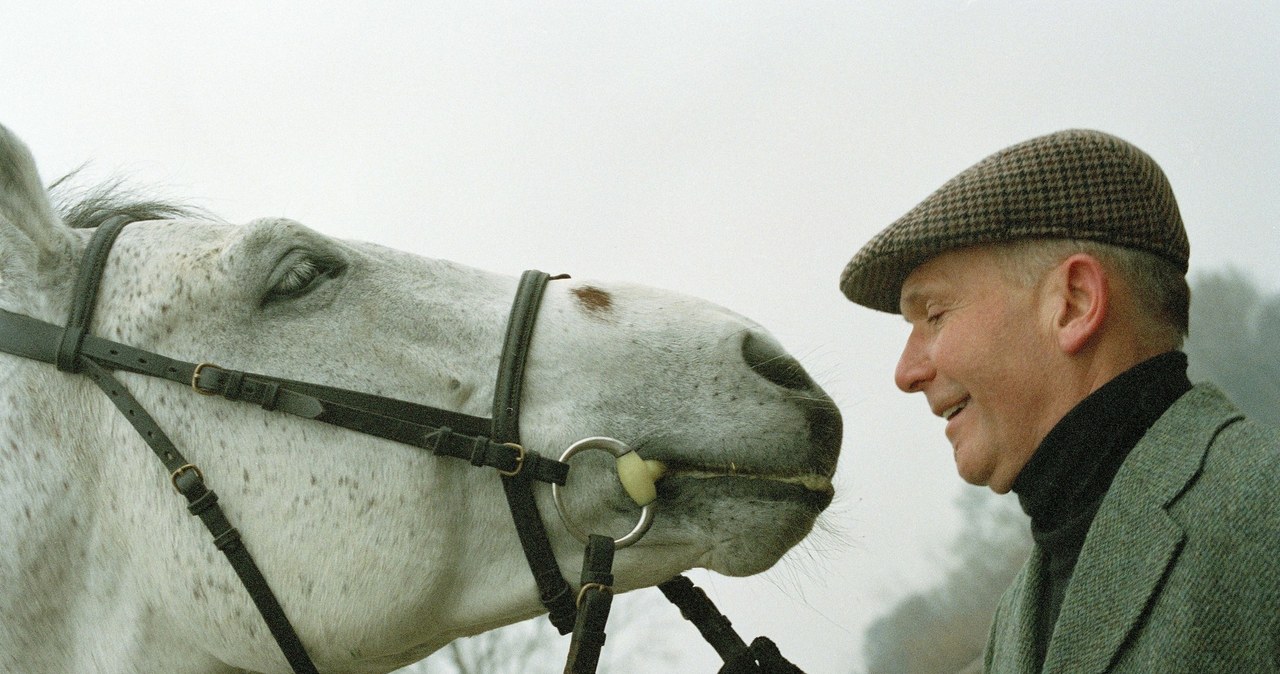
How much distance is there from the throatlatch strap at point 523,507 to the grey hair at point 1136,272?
3.04 ft

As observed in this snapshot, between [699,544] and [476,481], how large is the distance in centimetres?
44

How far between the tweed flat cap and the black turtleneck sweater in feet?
0.71

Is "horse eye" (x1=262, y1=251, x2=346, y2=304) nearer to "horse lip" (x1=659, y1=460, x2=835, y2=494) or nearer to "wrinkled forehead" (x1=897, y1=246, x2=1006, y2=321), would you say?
"horse lip" (x1=659, y1=460, x2=835, y2=494)

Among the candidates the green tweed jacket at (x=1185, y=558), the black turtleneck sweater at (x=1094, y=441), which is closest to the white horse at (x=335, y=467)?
the black turtleneck sweater at (x=1094, y=441)

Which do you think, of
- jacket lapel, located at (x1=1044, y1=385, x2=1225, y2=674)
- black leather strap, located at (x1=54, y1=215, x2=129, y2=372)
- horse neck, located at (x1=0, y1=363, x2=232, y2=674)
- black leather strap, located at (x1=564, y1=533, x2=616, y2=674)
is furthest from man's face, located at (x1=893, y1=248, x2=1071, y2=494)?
black leather strap, located at (x1=54, y1=215, x2=129, y2=372)

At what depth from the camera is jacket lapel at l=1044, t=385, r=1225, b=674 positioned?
1.25 m

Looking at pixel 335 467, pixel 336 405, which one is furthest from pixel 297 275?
pixel 335 467

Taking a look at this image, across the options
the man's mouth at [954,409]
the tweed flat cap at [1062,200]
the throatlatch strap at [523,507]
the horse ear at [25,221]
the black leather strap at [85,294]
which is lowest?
the throatlatch strap at [523,507]

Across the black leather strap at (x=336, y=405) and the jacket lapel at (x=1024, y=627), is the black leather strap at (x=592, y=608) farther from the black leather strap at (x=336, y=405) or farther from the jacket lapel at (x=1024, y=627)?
the jacket lapel at (x=1024, y=627)

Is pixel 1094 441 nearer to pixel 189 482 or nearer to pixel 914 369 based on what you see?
pixel 914 369

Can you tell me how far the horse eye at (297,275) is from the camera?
5.80 ft

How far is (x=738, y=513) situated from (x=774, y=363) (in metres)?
0.32

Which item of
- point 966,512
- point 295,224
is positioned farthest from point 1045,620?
point 966,512

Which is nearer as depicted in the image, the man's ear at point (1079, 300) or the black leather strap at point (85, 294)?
the man's ear at point (1079, 300)
